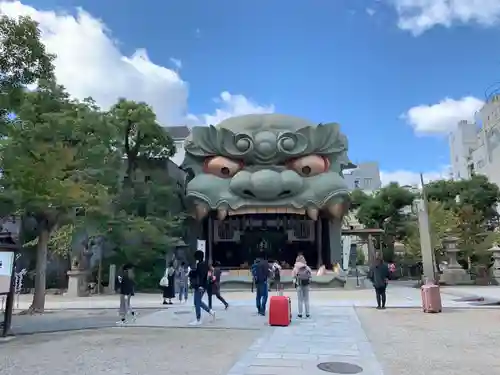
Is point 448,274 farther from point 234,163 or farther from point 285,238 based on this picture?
point 234,163

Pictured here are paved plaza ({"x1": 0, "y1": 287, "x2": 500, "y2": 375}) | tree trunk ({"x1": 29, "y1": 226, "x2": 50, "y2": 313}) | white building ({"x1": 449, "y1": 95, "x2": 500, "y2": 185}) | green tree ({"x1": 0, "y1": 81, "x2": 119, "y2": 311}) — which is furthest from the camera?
white building ({"x1": 449, "y1": 95, "x2": 500, "y2": 185})

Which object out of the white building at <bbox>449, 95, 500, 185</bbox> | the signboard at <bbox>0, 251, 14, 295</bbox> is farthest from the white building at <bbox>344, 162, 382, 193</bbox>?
the signboard at <bbox>0, 251, 14, 295</bbox>

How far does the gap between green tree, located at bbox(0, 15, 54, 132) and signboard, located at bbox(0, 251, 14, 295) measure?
3129mm

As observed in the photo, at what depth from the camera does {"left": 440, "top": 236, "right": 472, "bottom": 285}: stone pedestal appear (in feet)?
98.5

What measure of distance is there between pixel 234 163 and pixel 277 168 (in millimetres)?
3214

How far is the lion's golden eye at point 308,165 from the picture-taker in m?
32.4

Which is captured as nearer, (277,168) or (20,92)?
(20,92)

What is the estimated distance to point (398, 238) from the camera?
4256cm

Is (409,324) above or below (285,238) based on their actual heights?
below

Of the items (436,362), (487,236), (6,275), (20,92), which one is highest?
(20,92)

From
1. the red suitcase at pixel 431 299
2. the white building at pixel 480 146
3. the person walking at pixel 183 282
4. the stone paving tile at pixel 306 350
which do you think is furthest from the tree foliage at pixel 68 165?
the white building at pixel 480 146

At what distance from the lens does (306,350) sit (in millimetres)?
7473

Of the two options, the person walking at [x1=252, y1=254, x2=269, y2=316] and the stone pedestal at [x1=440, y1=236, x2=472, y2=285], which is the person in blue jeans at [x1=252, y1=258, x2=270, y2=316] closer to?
the person walking at [x1=252, y1=254, x2=269, y2=316]

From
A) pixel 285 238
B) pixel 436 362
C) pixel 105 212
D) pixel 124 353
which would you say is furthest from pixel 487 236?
pixel 124 353
